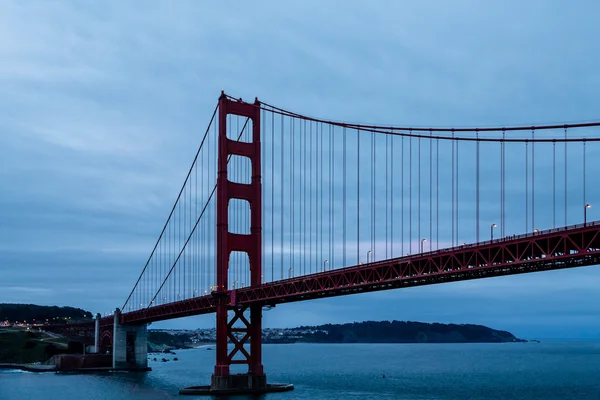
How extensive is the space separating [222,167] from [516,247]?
32.5 metres

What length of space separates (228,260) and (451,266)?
24172 millimetres

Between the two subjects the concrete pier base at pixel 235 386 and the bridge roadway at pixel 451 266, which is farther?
the concrete pier base at pixel 235 386

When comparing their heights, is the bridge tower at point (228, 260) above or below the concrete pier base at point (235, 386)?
above

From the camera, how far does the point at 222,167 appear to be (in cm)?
7069

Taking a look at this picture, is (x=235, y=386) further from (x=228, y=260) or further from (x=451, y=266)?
(x=451, y=266)

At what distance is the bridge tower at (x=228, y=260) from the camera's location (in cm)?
6725

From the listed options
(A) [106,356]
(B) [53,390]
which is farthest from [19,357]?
(B) [53,390]

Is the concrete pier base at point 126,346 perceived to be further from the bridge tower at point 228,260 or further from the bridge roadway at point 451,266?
the bridge tower at point 228,260

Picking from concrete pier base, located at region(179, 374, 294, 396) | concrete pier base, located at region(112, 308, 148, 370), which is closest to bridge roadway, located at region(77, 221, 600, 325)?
concrete pier base, located at region(179, 374, 294, 396)

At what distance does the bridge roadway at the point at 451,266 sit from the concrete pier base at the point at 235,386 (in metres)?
6.25

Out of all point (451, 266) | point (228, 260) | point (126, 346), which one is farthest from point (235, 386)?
point (126, 346)

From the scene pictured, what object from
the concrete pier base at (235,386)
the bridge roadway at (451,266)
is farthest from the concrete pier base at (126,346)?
the concrete pier base at (235,386)

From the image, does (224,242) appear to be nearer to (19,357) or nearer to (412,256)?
(412,256)

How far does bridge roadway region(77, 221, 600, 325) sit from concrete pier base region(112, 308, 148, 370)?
4383cm
